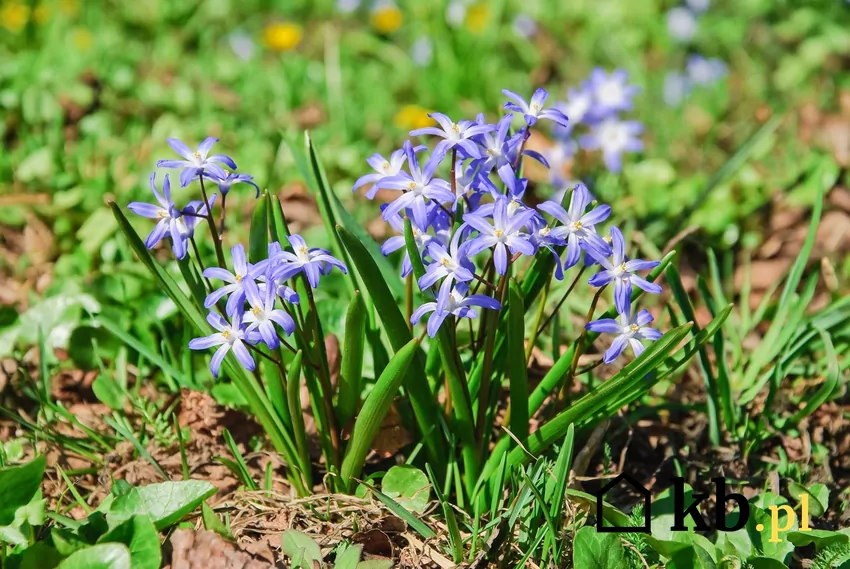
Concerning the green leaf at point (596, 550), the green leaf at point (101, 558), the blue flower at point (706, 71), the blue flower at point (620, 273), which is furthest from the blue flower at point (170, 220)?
the blue flower at point (706, 71)

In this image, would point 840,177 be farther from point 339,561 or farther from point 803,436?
point 339,561

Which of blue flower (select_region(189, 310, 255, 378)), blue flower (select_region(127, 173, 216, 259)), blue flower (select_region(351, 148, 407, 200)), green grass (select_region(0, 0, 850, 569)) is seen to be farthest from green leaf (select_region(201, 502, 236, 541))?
blue flower (select_region(351, 148, 407, 200))

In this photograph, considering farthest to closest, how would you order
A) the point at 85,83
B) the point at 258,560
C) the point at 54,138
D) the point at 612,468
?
the point at 85,83 < the point at 54,138 < the point at 612,468 < the point at 258,560

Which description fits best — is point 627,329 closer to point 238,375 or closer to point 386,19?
point 238,375

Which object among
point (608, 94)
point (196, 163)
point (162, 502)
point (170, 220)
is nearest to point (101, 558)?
point (162, 502)

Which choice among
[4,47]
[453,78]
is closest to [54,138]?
[4,47]

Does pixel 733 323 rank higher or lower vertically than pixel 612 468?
higher

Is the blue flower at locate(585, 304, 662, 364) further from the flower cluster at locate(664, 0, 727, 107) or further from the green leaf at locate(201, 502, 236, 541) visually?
the flower cluster at locate(664, 0, 727, 107)
